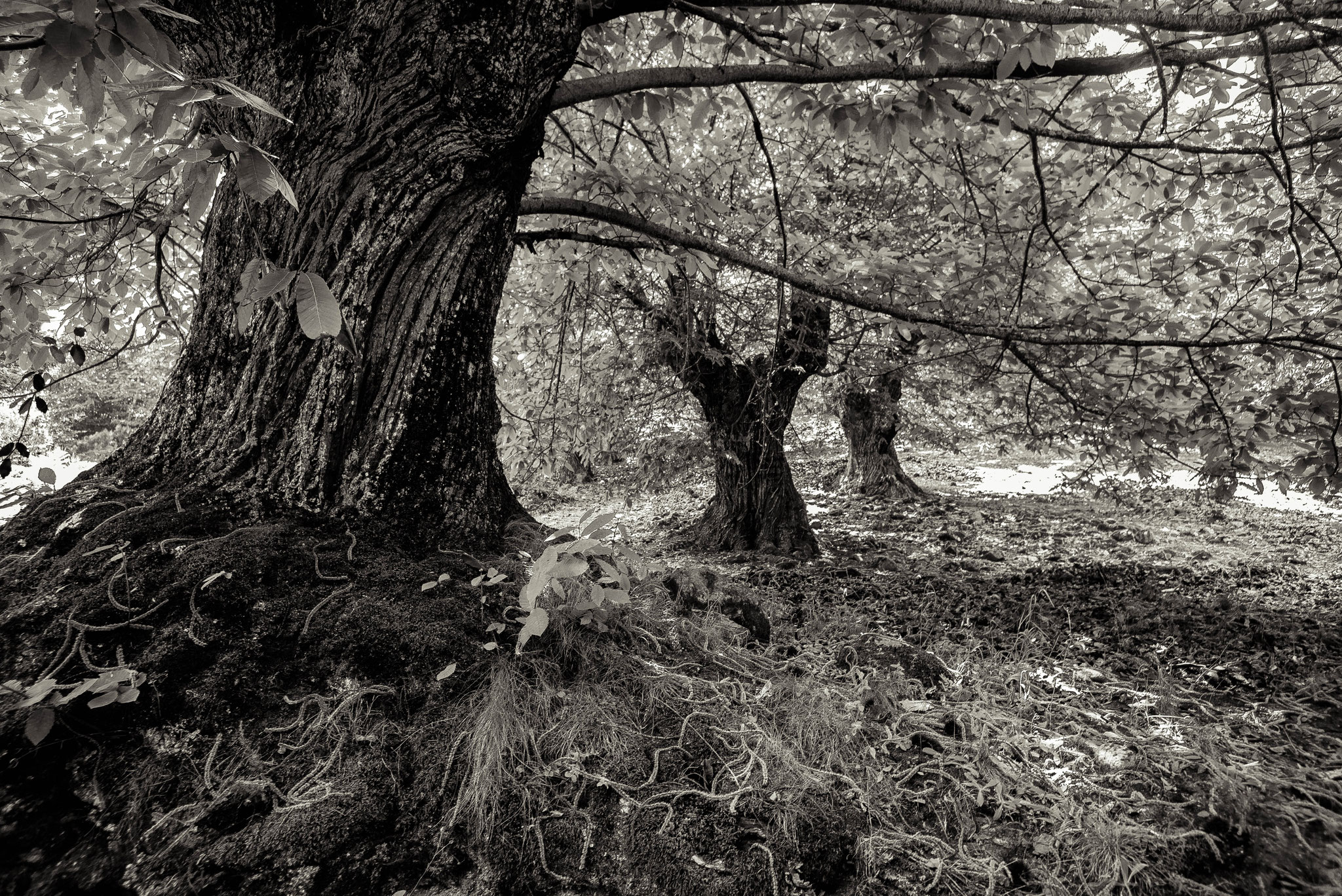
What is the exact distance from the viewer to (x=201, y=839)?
119cm

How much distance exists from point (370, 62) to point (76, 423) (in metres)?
16.7

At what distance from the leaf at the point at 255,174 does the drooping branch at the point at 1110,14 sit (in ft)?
5.76

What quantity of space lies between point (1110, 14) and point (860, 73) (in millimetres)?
853

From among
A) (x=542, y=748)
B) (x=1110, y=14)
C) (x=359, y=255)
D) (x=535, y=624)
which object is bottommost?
(x=542, y=748)

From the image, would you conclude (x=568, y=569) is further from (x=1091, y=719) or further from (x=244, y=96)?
(x=1091, y=719)

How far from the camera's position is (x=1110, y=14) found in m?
1.75

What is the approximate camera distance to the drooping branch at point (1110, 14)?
1.66 meters

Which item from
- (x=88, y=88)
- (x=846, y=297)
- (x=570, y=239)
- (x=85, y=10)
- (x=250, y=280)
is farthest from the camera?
(x=570, y=239)

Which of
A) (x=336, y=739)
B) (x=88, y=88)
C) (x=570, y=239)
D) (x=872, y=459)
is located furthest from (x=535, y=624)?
(x=872, y=459)

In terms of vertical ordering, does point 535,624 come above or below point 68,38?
below

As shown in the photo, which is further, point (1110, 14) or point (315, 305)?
point (1110, 14)

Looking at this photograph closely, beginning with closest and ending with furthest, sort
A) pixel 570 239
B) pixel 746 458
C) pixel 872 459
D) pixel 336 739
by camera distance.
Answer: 1. pixel 336 739
2. pixel 570 239
3. pixel 746 458
4. pixel 872 459

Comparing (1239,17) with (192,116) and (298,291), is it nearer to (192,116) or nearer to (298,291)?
(298,291)

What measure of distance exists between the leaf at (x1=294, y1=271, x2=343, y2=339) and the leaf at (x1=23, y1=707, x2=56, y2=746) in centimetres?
89
